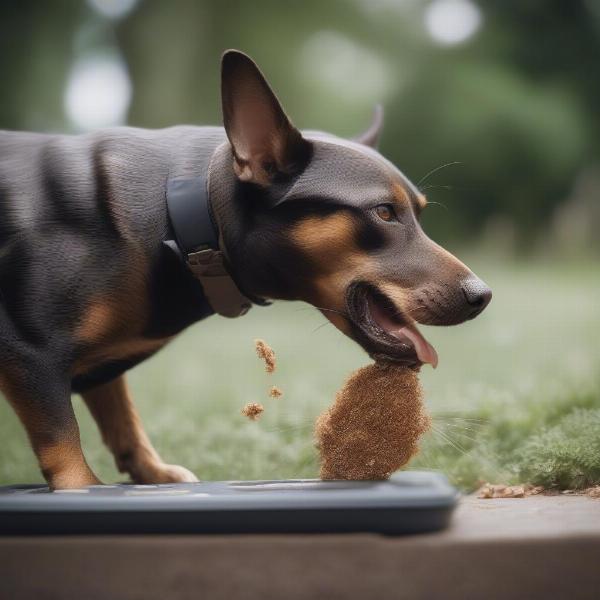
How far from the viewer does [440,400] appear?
3945 millimetres

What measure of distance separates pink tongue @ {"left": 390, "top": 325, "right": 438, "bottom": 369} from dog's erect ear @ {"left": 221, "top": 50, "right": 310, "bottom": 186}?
0.48 meters

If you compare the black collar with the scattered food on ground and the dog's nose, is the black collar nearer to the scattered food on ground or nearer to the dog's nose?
the dog's nose

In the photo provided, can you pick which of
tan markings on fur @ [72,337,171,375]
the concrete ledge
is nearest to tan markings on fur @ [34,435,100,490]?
tan markings on fur @ [72,337,171,375]

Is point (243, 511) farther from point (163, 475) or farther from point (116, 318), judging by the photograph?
point (163, 475)

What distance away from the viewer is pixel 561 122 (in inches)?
432

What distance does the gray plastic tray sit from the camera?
1.89m

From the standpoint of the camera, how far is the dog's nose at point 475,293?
2244 millimetres

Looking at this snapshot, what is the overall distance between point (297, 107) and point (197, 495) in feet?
33.1

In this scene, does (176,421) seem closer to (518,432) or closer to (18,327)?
(518,432)

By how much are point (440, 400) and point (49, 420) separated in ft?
6.70

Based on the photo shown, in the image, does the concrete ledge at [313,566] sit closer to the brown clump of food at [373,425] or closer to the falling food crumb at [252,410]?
the brown clump of food at [373,425]

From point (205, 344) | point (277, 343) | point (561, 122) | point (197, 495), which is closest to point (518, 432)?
point (197, 495)

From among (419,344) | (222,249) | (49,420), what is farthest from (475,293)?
(49,420)

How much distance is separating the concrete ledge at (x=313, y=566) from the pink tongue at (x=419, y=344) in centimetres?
45
